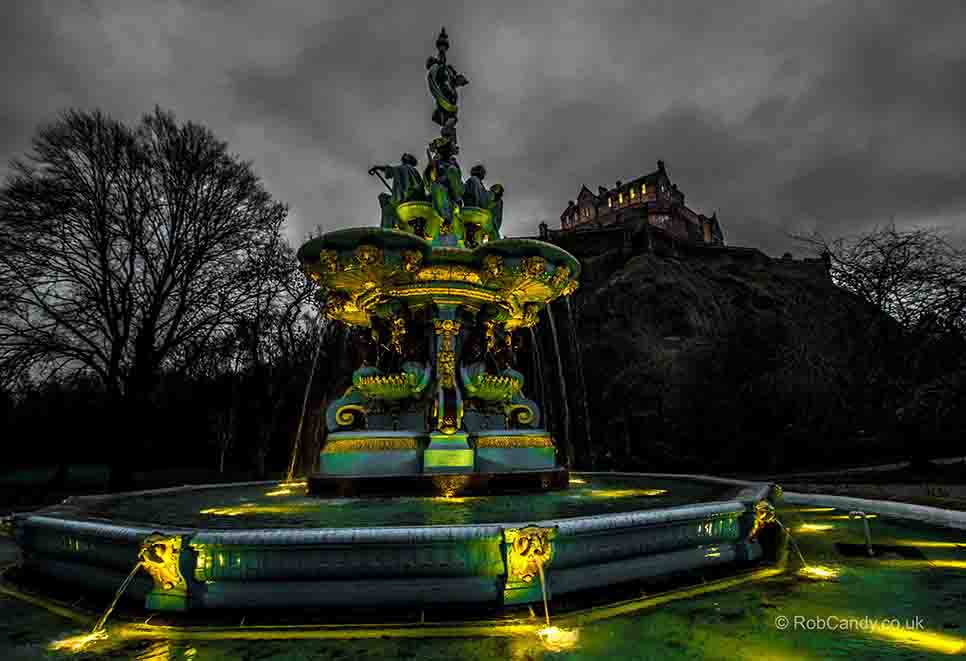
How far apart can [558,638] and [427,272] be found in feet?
17.8

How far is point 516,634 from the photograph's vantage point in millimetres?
2863

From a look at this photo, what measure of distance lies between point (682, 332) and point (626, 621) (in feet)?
174

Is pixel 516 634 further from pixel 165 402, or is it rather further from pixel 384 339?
pixel 165 402

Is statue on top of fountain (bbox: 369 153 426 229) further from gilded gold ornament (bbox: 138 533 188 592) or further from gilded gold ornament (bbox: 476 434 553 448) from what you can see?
gilded gold ornament (bbox: 138 533 188 592)

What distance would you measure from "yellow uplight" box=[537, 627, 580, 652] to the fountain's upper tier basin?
492 centimetres

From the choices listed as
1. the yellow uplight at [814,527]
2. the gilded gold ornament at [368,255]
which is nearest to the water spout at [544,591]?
the yellow uplight at [814,527]

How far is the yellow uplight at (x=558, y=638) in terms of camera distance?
105 inches

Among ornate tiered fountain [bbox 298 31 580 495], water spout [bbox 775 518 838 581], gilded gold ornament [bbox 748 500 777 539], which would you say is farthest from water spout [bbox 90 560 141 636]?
water spout [bbox 775 518 838 581]

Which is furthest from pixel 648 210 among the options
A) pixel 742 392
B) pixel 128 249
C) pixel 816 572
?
pixel 816 572

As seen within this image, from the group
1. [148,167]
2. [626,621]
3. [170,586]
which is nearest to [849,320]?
[626,621]

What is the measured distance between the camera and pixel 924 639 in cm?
267

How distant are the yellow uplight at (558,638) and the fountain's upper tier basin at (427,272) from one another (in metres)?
4.92

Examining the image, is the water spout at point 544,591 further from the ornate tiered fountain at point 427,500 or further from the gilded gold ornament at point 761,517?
the gilded gold ornament at point 761,517

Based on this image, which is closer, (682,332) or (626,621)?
(626,621)
